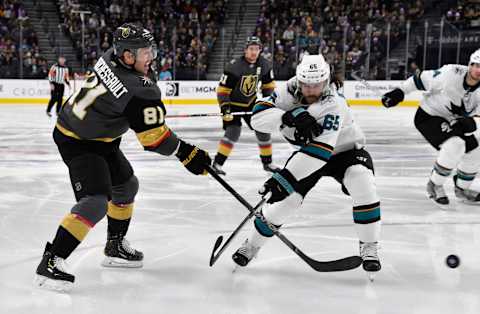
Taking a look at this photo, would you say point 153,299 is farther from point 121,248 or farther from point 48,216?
point 48,216

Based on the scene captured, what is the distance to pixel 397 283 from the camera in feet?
8.04

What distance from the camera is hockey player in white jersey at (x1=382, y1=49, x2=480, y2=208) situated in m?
3.90

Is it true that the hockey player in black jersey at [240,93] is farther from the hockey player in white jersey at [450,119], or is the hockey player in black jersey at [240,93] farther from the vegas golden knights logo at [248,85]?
the hockey player in white jersey at [450,119]

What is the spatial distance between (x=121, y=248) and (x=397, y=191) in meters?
2.42

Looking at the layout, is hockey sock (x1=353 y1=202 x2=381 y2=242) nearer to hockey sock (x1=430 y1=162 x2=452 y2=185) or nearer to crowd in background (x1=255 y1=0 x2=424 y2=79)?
hockey sock (x1=430 y1=162 x2=452 y2=185)

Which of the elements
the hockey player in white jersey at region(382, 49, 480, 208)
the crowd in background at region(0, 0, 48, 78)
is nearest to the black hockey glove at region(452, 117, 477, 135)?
the hockey player in white jersey at region(382, 49, 480, 208)

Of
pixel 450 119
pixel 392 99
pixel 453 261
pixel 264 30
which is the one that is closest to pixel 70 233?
pixel 453 261

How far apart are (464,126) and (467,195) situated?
53cm

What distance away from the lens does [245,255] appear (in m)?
2.57

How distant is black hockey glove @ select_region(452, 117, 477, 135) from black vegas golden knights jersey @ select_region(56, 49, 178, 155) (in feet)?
7.59

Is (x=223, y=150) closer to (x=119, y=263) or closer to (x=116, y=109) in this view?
(x=119, y=263)

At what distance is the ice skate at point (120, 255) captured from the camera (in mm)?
2625

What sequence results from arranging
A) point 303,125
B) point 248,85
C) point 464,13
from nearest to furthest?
point 303,125
point 248,85
point 464,13

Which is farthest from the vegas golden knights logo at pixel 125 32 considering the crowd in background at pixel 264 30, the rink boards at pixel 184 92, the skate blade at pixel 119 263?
the rink boards at pixel 184 92
